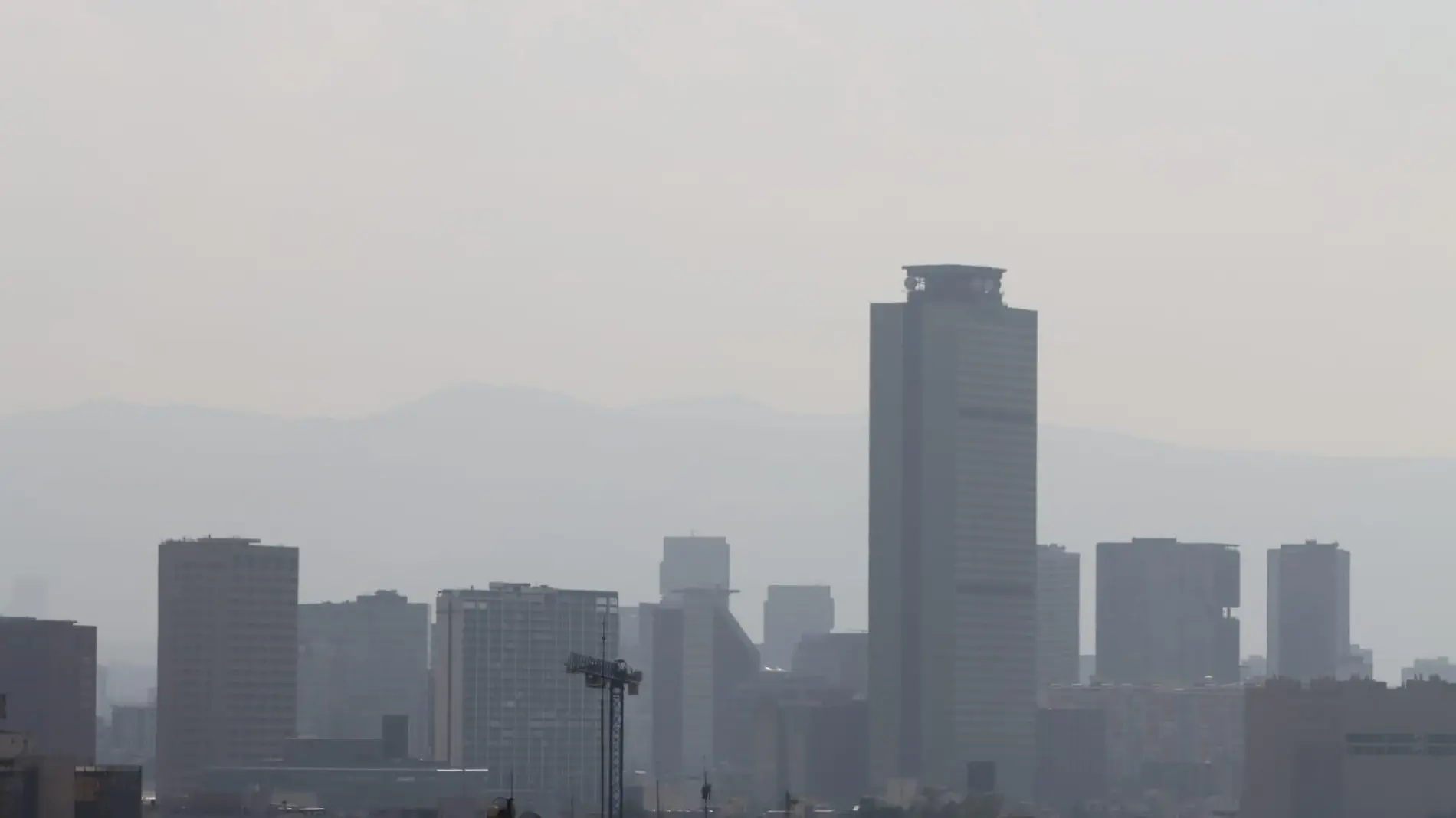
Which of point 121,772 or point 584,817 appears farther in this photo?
point 584,817

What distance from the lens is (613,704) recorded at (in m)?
89.3

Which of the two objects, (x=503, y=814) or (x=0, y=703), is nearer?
(x=503, y=814)

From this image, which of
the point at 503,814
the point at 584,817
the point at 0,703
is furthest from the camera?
the point at 584,817

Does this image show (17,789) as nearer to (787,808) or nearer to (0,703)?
(0,703)

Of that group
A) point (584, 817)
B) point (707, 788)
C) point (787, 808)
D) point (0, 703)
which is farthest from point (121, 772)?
point (584, 817)

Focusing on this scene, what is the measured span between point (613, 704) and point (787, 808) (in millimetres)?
17103

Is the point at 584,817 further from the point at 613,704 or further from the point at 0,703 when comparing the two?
the point at 613,704

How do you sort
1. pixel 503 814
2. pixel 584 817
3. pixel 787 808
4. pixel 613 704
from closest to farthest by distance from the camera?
1. pixel 503 814
2. pixel 613 704
3. pixel 787 808
4. pixel 584 817

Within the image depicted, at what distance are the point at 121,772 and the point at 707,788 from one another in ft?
152

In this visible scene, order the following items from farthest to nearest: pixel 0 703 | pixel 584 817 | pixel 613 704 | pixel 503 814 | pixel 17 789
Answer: pixel 584 817, pixel 0 703, pixel 17 789, pixel 613 704, pixel 503 814

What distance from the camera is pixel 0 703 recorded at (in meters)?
130

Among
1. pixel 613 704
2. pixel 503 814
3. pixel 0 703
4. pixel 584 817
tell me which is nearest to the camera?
pixel 503 814

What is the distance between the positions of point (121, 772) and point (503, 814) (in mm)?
69900

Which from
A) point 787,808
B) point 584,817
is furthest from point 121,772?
point 584,817
